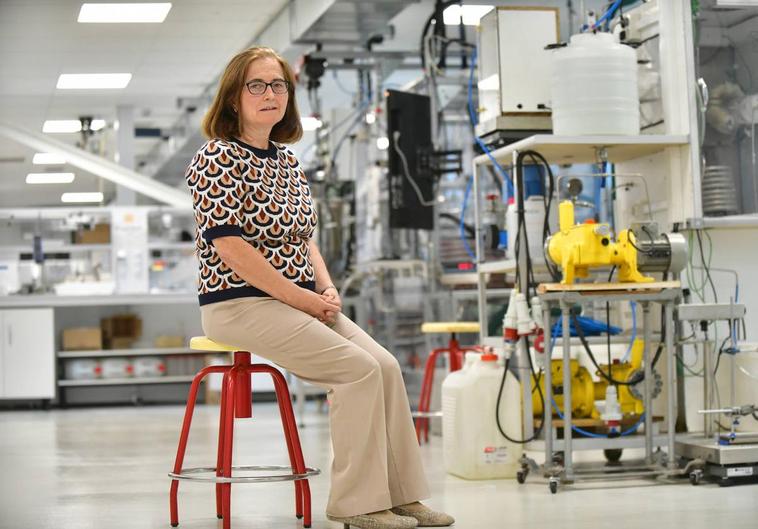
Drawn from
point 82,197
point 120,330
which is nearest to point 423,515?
point 120,330

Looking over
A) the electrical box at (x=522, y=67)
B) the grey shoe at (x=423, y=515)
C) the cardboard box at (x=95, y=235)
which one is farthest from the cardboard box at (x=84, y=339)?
the grey shoe at (x=423, y=515)

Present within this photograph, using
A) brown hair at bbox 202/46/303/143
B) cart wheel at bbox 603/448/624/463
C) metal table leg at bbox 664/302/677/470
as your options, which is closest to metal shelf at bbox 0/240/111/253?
cart wheel at bbox 603/448/624/463

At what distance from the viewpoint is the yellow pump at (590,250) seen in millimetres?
3645

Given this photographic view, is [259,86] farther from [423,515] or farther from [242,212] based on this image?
[423,515]

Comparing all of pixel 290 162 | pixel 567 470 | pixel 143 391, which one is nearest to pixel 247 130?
pixel 290 162

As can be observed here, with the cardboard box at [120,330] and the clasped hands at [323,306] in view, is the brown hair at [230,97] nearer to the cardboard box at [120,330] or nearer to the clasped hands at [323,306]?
the clasped hands at [323,306]

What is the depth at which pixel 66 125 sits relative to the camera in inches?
528

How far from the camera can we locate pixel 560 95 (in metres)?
4.06

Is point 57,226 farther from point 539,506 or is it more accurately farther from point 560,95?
point 539,506

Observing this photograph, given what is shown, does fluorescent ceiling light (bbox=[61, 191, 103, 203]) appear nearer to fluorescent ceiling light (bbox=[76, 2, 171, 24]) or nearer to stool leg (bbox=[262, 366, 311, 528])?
fluorescent ceiling light (bbox=[76, 2, 171, 24])

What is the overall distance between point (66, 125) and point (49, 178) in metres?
3.31

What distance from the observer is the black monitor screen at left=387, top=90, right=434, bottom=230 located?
22.1 feet

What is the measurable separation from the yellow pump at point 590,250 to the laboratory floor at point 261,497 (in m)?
0.72

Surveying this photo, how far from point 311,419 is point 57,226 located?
425cm
